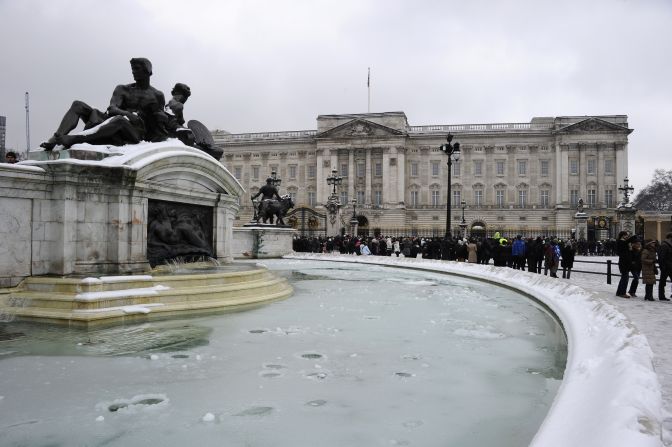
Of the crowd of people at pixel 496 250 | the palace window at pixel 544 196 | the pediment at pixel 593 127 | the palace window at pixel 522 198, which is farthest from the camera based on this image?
the palace window at pixel 522 198

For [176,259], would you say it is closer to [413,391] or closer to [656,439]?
[413,391]

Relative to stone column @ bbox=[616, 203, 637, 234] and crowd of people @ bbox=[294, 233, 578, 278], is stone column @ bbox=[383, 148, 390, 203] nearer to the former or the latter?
stone column @ bbox=[616, 203, 637, 234]

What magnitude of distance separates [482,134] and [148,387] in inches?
2584

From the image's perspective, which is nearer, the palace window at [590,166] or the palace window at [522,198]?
the palace window at [590,166]

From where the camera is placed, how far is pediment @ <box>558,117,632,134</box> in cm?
6075

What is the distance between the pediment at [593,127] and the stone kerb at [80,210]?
6321 centimetres

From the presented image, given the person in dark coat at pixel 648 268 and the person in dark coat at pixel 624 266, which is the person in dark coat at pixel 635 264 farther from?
the person in dark coat at pixel 648 268

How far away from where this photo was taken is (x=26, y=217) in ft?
21.2

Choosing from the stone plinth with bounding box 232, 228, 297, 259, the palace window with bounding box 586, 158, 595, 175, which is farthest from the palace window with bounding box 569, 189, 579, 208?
the stone plinth with bounding box 232, 228, 297, 259

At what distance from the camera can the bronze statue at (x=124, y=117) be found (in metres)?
7.47

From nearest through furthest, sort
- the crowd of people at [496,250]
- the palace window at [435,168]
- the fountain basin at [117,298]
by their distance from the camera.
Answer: the fountain basin at [117,298], the crowd of people at [496,250], the palace window at [435,168]

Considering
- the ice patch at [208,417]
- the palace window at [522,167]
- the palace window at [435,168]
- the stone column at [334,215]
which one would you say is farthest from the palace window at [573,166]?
the ice patch at [208,417]

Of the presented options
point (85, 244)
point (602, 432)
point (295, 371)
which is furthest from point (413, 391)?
point (85, 244)

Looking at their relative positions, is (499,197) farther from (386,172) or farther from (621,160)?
(386,172)
